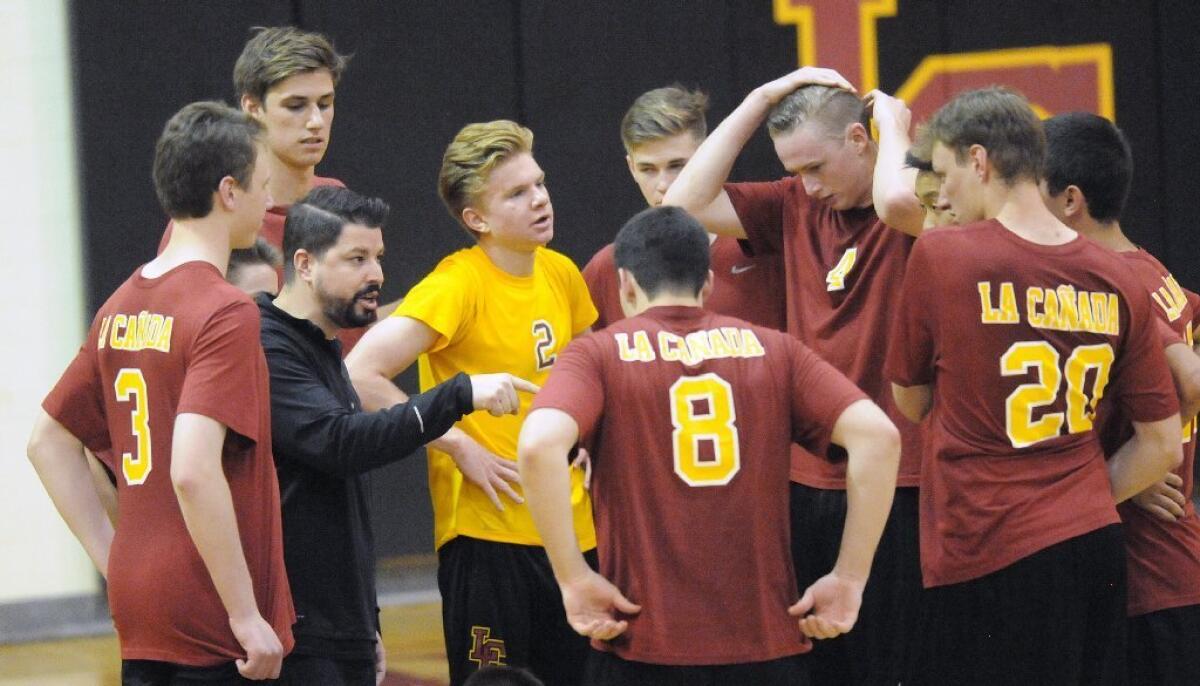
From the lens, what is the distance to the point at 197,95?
7348mm

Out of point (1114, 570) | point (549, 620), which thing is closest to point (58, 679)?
point (549, 620)

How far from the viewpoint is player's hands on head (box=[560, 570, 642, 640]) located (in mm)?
3195

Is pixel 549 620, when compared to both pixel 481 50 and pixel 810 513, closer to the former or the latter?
pixel 810 513

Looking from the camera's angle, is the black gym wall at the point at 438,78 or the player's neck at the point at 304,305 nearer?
the player's neck at the point at 304,305

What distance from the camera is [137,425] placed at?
3.23 m

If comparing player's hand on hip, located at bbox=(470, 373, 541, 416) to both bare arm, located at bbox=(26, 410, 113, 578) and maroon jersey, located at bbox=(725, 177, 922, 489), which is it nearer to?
bare arm, located at bbox=(26, 410, 113, 578)

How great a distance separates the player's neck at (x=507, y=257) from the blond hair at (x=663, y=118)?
0.84 meters

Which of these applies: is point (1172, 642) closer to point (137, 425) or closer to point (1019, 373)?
point (1019, 373)

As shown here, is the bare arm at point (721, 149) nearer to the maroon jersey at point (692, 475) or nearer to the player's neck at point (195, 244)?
the maroon jersey at point (692, 475)

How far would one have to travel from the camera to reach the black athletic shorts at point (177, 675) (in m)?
3.23

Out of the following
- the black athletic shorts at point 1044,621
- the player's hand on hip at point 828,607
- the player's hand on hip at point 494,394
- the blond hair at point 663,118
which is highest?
the blond hair at point 663,118

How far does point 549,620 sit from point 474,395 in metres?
0.99

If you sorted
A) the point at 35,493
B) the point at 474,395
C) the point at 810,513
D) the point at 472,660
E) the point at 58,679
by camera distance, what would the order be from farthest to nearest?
1. the point at 35,493
2. the point at 58,679
3. the point at 810,513
4. the point at 472,660
5. the point at 474,395

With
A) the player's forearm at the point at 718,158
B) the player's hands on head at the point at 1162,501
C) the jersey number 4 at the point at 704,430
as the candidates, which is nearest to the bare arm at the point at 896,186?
the player's forearm at the point at 718,158
